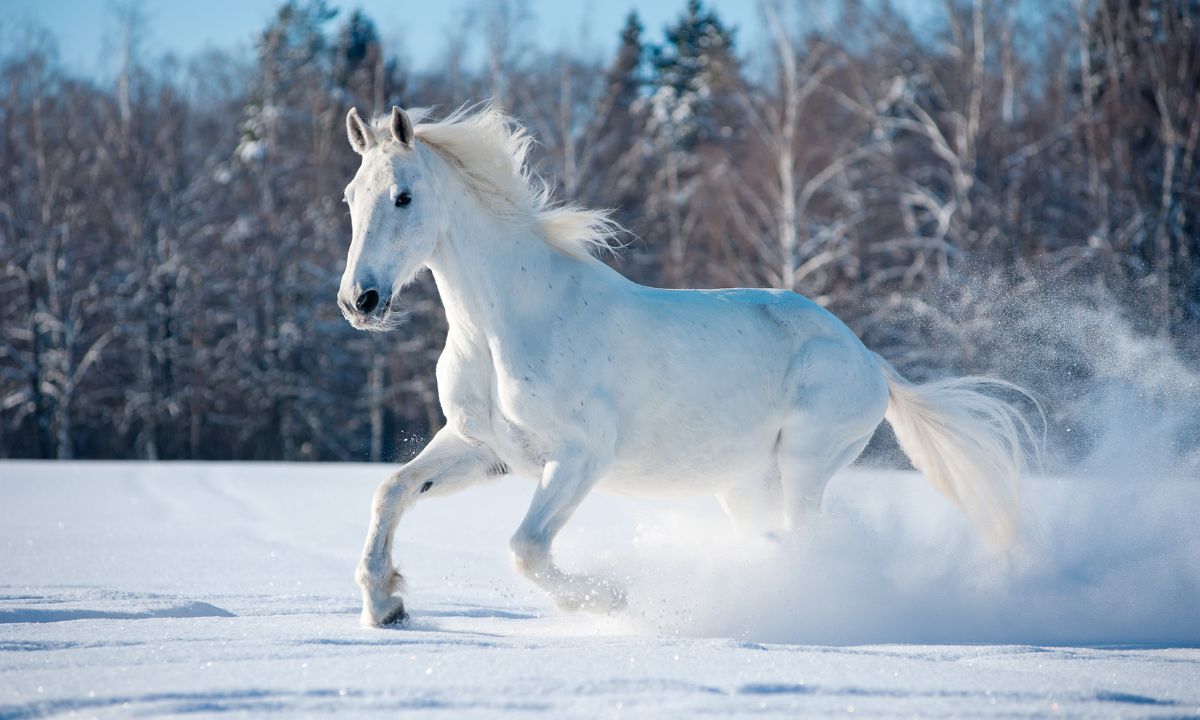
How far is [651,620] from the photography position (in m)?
3.95

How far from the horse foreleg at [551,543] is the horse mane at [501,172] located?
3.23ft

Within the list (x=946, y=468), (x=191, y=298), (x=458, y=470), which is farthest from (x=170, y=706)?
(x=191, y=298)

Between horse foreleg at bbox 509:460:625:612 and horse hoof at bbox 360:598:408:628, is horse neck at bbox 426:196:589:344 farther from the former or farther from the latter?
horse hoof at bbox 360:598:408:628

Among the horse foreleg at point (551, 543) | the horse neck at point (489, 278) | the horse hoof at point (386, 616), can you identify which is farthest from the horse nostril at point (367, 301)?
the horse hoof at point (386, 616)

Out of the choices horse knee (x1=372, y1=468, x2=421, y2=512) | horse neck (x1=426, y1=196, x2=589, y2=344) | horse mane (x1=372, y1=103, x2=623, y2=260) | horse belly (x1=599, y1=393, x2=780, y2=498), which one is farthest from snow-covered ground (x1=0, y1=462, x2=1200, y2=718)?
horse mane (x1=372, y1=103, x2=623, y2=260)

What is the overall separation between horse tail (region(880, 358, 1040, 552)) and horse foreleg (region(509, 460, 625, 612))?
6.47ft

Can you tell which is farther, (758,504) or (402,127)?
(758,504)

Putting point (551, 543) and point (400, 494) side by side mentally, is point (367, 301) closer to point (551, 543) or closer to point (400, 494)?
point (400, 494)

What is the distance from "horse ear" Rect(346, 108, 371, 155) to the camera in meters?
3.97

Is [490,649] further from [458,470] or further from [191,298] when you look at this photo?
[191,298]

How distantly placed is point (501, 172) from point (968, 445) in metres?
2.55

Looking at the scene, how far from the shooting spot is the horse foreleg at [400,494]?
3797 mm

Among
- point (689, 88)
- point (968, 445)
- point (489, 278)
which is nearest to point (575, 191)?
point (689, 88)

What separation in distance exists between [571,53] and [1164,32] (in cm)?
1166
